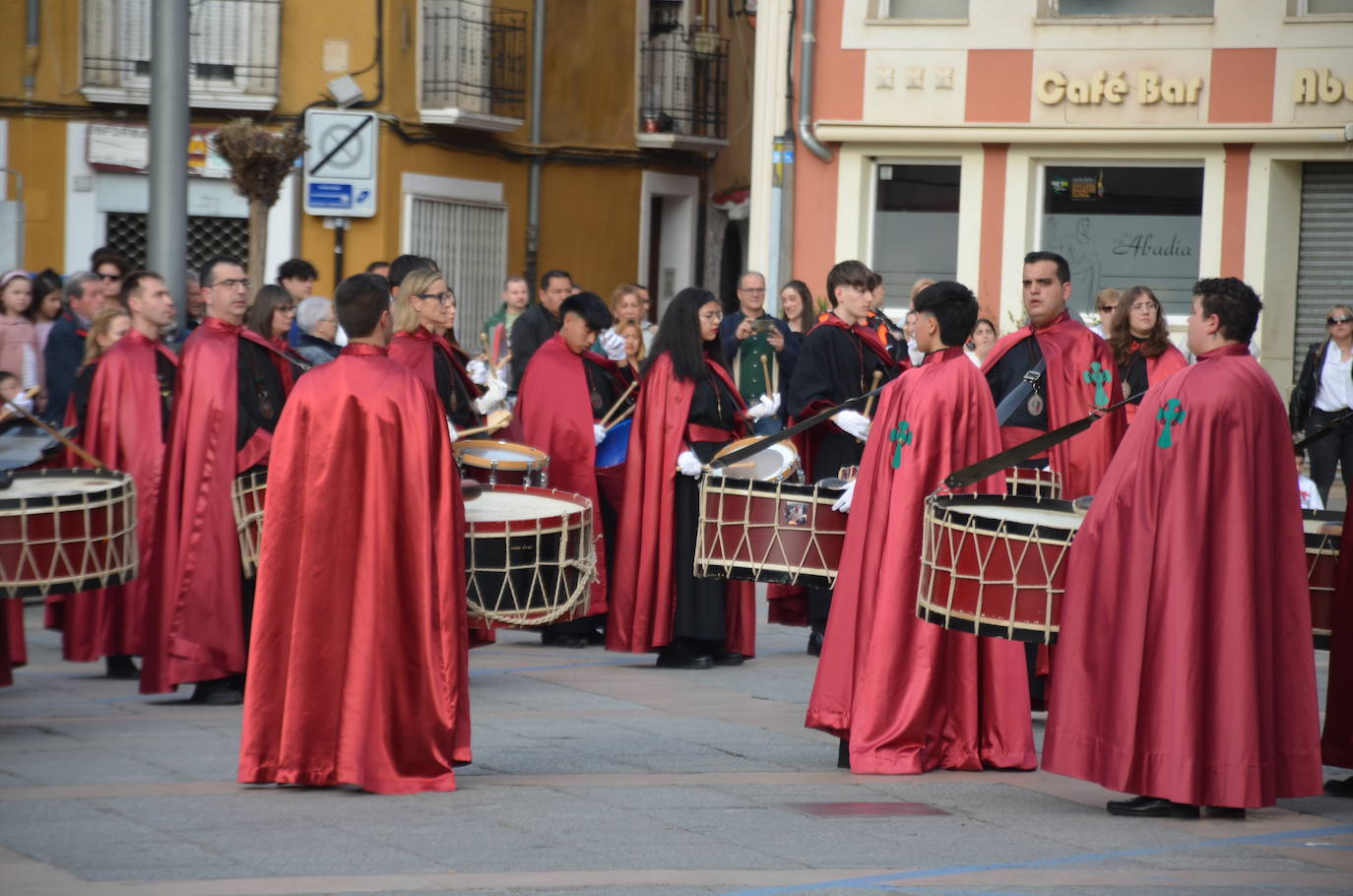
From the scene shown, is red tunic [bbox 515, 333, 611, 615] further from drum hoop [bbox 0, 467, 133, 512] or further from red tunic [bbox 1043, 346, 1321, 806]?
red tunic [bbox 1043, 346, 1321, 806]

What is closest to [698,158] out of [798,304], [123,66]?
[123,66]

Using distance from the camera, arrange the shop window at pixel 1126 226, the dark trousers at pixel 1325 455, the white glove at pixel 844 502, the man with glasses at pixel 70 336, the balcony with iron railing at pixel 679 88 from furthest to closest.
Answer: the balcony with iron railing at pixel 679 88 → the shop window at pixel 1126 226 → the dark trousers at pixel 1325 455 → the man with glasses at pixel 70 336 → the white glove at pixel 844 502

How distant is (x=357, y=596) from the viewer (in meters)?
7.42

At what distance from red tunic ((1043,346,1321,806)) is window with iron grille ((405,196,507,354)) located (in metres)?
19.0

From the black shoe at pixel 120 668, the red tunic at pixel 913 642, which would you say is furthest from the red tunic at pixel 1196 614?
the black shoe at pixel 120 668

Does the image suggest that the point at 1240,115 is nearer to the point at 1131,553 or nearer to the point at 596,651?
the point at 596,651

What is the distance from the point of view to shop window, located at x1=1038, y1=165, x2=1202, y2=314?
70.8 feet

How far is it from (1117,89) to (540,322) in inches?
343

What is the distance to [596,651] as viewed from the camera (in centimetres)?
1208

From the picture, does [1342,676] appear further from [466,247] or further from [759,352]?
[466,247]

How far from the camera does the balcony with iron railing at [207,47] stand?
25172mm

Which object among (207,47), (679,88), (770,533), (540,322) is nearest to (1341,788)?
(770,533)

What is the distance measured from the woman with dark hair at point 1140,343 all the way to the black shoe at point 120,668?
5.34 m

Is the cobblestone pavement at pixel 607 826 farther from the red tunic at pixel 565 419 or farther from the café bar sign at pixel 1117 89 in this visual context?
the café bar sign at pixel 1117 89
